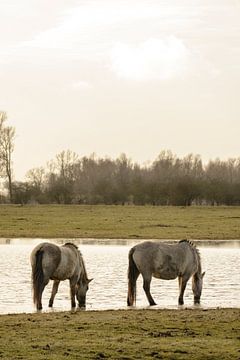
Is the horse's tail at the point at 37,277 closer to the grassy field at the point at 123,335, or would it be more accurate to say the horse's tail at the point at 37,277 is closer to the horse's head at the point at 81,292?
the horse's head at the point at 81,292

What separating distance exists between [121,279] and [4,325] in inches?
355

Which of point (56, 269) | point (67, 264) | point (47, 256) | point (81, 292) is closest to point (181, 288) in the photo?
point (81, 292)

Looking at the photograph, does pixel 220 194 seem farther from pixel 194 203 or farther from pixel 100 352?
pixel 100 352

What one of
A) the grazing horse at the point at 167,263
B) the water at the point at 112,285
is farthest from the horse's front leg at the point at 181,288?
the water at the point at 112,285

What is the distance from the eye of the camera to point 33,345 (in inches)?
435

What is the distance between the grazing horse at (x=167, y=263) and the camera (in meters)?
17.6

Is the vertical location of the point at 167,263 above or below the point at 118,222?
below

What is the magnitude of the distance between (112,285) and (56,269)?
11.9 feet

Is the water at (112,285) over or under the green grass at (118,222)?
under

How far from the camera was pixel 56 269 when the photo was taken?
17.1 m

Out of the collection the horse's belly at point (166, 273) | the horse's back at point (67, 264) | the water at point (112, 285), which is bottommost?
the water at point (112, 285)

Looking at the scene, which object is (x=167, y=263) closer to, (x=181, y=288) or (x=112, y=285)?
(x=181, y=288)

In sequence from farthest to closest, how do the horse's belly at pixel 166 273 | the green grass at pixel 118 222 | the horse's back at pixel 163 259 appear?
the green grass at pixel 118 222 → the horse's belly at pixel 166 273 → the horse's back at pixel 163 259

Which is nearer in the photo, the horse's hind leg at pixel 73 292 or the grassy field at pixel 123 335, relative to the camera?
the grassy field at pixel 123 335
